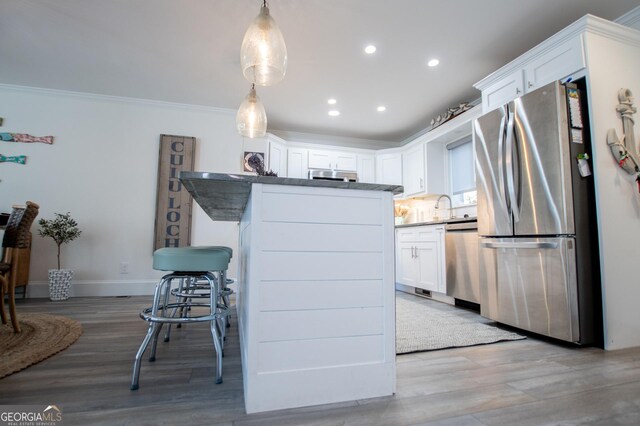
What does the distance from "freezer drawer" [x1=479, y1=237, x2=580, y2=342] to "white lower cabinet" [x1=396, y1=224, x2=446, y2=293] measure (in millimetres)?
850

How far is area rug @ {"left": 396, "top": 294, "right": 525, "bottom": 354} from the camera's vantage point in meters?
1.98

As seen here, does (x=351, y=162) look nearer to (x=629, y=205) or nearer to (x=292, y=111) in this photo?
(x=292, y=111)

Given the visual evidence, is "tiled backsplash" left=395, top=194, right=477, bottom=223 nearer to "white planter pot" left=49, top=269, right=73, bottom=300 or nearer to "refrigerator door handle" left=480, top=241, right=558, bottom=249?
"refrigerator door handle" left=480, top=241, right=558, bottom=249

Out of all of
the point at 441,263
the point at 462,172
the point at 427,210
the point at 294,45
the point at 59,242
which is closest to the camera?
the point at 294,45

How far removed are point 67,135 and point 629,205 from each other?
5641 mm

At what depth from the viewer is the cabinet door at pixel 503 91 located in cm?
251

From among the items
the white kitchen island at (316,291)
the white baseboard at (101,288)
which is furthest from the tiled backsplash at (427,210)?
the white baseboard at (101,288)

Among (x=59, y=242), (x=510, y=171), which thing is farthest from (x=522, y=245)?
(x=59, y=242)

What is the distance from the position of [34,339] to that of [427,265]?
354cm

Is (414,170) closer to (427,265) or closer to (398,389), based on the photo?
(427,265)

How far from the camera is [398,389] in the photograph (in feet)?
4.38

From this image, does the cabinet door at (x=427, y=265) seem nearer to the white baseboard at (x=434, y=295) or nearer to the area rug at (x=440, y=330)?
the white baseboard at (x=434, y=295)

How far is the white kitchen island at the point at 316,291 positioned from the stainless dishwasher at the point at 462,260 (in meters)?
2.03

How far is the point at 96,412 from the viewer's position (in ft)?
3.74
